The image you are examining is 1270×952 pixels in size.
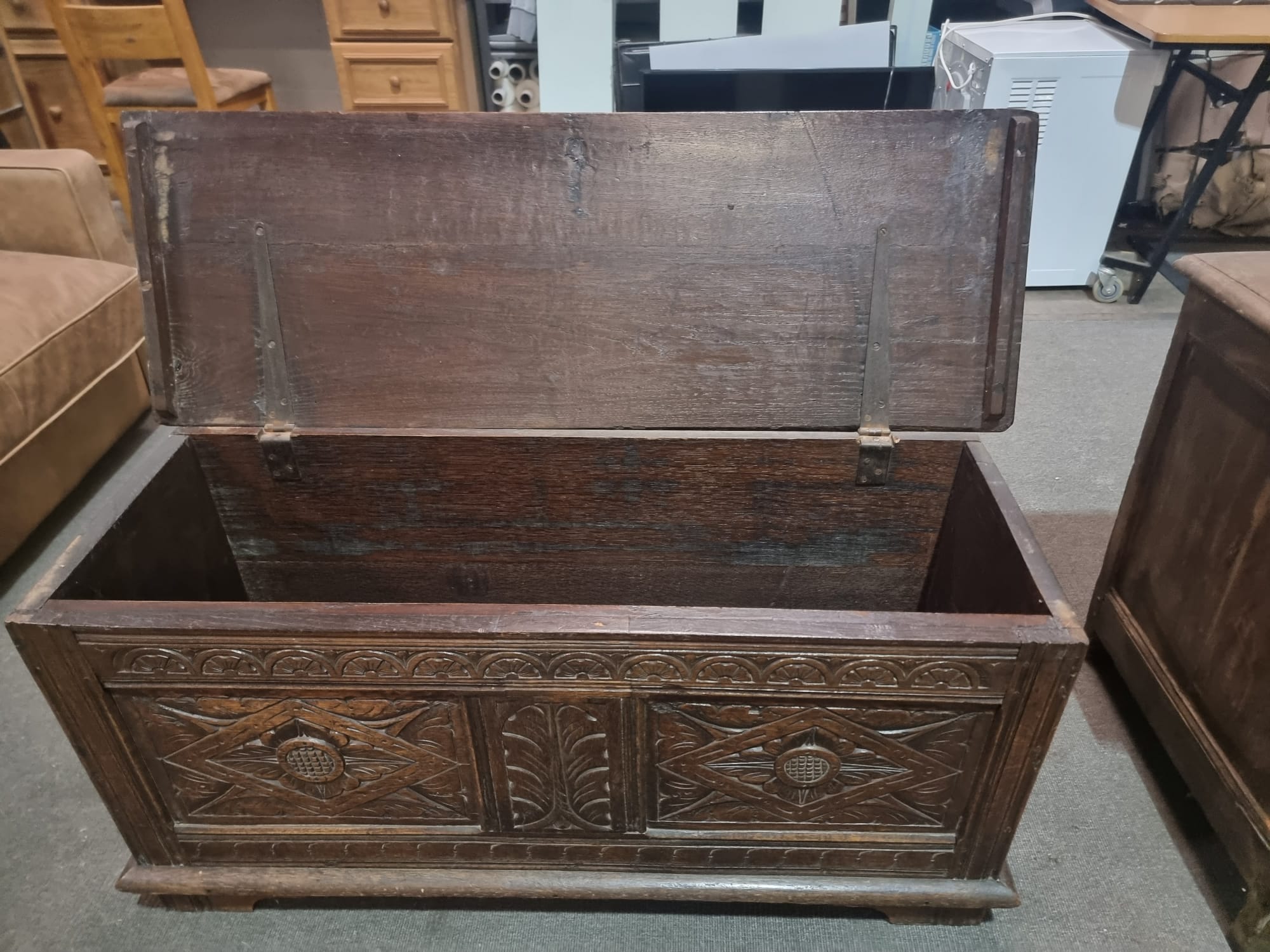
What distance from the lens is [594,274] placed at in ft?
3.83

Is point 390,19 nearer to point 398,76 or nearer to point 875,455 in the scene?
point 398,76

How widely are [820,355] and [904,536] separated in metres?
0.32

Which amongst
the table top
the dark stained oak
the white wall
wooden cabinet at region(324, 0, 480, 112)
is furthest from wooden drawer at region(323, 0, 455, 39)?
the dark stained oak

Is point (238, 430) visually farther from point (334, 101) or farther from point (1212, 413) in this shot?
point (334, 101)

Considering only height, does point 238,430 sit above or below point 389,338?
below

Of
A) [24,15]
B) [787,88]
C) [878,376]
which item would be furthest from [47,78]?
[878,376]

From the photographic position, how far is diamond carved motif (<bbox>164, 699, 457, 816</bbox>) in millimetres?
978

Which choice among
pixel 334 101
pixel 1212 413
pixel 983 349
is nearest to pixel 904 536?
pixel 983 349

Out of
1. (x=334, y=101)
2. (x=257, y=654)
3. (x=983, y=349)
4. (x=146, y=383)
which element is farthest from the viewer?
(x=334, y=101)

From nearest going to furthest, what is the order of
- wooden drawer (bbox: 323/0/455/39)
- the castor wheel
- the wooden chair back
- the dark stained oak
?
the dark stained oak
the wooden chair back
the castor wheel
wooden drawer (bbox: 323/0/455/39)

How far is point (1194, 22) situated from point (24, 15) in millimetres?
4185

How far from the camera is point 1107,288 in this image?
2826 millimetres

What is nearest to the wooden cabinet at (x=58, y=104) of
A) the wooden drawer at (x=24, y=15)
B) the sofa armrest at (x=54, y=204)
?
the wooden drawer at (x=24, y=15)

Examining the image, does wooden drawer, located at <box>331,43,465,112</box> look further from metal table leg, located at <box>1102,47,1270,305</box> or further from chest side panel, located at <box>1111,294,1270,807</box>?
chest side panel, located at <box>1111,294,1270,807</box>
